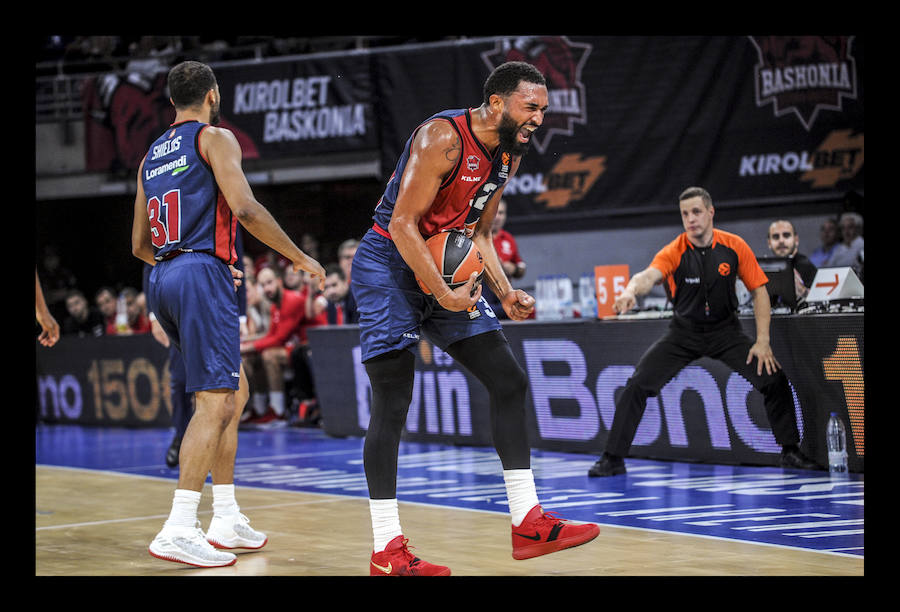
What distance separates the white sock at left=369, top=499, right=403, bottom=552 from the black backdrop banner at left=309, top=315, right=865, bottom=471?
4027 millimetres

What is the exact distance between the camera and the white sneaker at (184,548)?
5062 millimetres

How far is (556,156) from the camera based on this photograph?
13.9 m

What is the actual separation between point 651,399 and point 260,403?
599 centimetres

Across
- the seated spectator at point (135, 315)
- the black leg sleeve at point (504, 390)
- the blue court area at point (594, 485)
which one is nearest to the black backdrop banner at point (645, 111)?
the seated spectator at point (135, 315)

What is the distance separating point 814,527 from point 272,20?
13.1 ft

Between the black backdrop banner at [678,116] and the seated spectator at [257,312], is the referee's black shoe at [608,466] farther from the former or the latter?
the seated spectator at [257,312]

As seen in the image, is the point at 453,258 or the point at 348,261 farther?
the point at 348,261

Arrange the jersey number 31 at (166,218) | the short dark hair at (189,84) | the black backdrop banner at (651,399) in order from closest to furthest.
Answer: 1. the jersey number 31 at (166,218)
2. the short dark hair at (189,84)
3. the black backdrop banner at (651,399)

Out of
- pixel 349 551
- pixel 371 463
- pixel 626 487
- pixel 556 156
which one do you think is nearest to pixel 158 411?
pixel 556 156

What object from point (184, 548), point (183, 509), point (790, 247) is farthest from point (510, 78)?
point (790, 247)

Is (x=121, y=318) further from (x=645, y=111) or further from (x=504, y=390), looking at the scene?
(x=504, y=390)

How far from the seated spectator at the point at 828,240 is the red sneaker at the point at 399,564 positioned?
27.4 ft

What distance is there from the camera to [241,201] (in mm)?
5078

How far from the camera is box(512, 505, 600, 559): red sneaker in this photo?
184 inches
